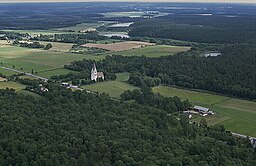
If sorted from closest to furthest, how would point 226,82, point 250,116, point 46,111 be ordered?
point 46,111 < point 250,116 < point 226,82

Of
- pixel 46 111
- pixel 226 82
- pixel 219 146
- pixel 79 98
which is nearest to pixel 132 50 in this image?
pixel 226 82

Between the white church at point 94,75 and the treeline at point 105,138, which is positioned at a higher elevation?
the treeline at point 105,138

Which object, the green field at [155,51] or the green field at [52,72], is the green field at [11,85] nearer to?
the green field at [52,72]

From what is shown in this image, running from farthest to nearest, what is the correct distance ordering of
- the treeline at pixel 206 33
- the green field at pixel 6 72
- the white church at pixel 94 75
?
the treeline at pixel 206 33, the green field at pixel 6 72, the white church at pixel 94 75

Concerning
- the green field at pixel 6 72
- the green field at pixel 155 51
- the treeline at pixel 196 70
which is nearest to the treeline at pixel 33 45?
the green field at pixel 155 51

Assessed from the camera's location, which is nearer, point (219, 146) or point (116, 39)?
point (219, 146)

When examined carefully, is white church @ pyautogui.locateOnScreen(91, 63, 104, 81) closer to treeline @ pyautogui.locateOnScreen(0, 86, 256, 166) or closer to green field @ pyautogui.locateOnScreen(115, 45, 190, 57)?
treeline @ pyautogui.locateOnScreen(0, 86, 256, 166)

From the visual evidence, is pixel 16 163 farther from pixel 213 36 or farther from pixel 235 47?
pixel 213 36

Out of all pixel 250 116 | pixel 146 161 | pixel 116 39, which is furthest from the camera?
pixel 116 39
